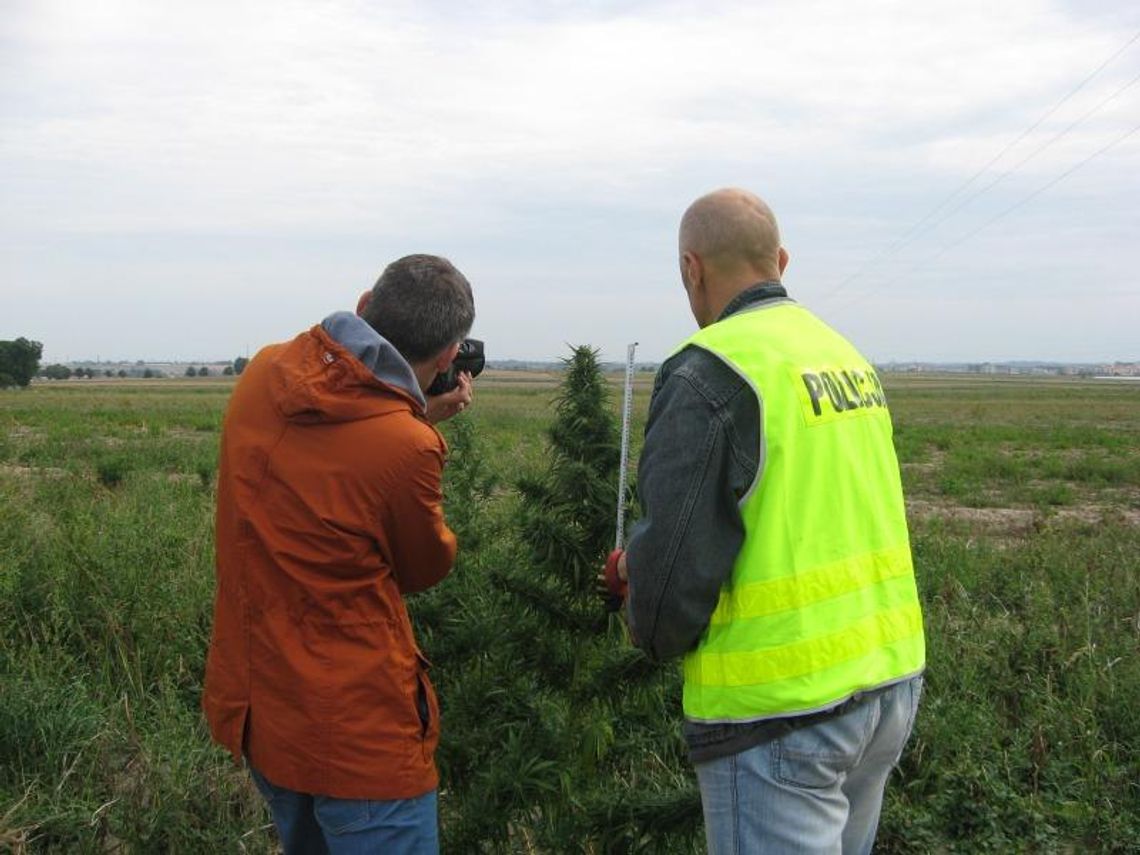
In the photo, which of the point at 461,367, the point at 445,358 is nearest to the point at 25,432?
the point at 461,367

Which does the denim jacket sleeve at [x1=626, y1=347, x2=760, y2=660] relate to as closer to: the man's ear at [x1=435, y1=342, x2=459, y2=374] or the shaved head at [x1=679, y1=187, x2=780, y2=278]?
the shaved head at [x1=679, y1=187, x2=780, y2=278]

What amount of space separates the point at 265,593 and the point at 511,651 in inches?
53.6

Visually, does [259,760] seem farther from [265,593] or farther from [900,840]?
[900,840]

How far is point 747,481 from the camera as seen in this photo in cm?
213

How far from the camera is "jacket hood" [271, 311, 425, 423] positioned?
7.59ft

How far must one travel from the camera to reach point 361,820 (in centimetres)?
237

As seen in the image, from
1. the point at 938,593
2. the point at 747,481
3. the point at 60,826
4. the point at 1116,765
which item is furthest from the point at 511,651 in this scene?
the point at 938,593

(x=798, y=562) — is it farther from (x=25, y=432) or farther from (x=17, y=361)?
(x=17, y=361)

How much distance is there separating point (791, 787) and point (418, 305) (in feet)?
4.61

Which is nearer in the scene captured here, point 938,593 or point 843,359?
point 843,359

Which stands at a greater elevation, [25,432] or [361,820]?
[361,820]

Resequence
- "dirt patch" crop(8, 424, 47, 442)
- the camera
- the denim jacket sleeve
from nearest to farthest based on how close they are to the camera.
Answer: the denim jacket sleeve < the camera < "dirt patch" crop(8, 424, 47, 442)

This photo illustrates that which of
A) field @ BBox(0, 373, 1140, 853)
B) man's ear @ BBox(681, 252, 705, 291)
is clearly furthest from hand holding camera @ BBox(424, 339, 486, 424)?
man's ear @ BBox(681, 252, 705, 291)

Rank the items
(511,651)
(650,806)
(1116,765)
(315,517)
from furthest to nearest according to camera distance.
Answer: (1116,765), (511,651), (650,806), (315,517)
